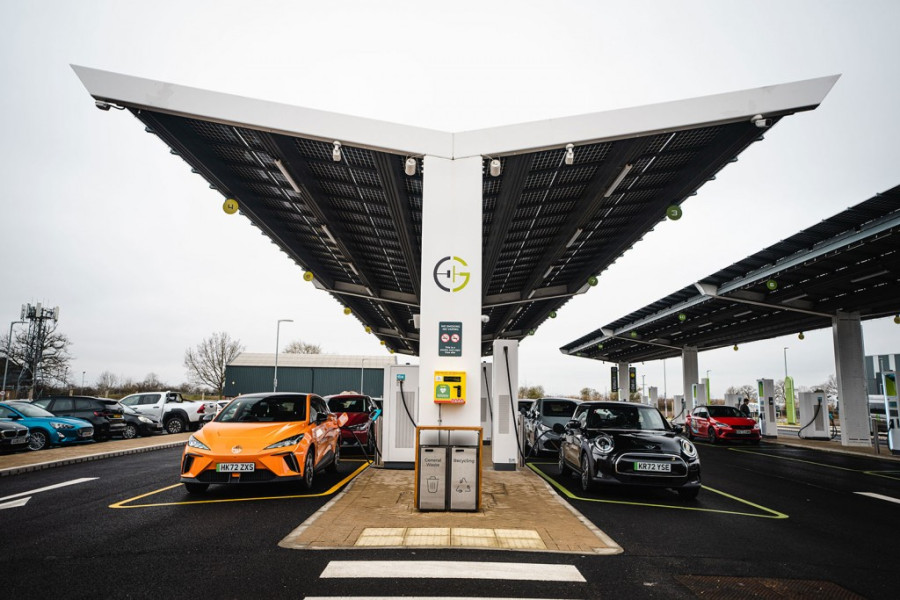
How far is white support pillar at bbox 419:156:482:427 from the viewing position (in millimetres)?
8227

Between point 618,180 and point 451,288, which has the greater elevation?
point 618,180

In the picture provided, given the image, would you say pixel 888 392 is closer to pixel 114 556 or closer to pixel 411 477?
pixel 411 477

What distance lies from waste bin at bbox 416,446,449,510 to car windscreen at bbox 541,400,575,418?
28.1ft

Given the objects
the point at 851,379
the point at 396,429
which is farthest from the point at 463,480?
the point at 851,379

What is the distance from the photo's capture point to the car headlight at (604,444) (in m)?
8.74

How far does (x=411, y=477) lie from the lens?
1044cm

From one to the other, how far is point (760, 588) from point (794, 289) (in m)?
19.0

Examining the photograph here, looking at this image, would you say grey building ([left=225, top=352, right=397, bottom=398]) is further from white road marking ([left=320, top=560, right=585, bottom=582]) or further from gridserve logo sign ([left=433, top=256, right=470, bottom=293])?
white road marking ([left=320, top=560, right=585, bottom=582])

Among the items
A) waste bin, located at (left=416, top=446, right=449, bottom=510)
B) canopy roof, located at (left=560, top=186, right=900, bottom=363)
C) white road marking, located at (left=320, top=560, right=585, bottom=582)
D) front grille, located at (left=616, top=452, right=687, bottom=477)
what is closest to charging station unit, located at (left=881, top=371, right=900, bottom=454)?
canopy roof, located at (left=560, top=186, right=900, bottom=363)

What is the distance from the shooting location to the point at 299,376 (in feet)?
189

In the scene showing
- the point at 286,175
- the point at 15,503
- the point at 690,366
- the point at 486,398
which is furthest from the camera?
the point at 690,366

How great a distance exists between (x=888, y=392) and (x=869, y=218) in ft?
25.1

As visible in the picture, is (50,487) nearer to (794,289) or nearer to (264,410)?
(264,410)

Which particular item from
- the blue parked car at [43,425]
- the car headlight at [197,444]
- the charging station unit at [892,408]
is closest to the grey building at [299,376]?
the blue parked car at [43,425]
